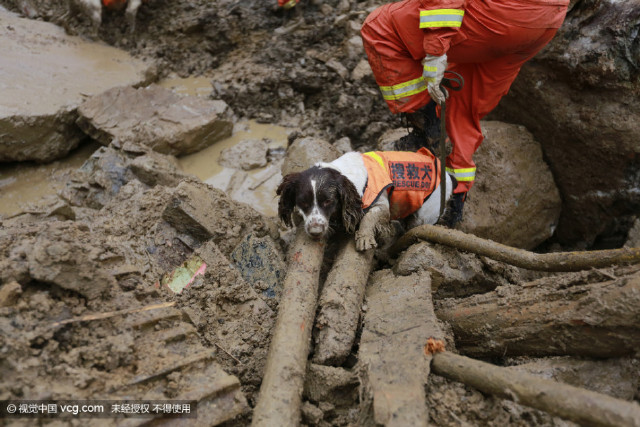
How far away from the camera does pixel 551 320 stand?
2.48 m

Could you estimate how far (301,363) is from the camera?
2.46 m

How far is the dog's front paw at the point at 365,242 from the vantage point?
11.1 feet

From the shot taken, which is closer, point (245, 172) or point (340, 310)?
point (340, 310)

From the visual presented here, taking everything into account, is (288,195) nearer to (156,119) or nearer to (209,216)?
(209,216)

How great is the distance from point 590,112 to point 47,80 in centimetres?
671

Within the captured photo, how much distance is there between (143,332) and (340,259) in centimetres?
152

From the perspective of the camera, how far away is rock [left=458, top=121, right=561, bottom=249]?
4691 mm

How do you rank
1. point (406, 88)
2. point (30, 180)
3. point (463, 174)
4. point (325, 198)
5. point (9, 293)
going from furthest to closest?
1. point (30, 180)
2. point (463, 174)
3. point (406, 88)
4. point (325, 198)
5. point (9, 293)

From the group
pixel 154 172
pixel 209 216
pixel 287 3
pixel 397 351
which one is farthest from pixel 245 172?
pixel 397 351

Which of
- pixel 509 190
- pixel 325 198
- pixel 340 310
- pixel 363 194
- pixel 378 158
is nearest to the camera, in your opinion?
pixel 340 310

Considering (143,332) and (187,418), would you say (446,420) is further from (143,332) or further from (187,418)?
(143,332)

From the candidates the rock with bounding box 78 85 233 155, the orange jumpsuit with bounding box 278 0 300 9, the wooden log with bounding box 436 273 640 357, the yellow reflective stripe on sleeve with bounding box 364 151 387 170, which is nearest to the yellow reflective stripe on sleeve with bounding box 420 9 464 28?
the yellow reflective stripe on sleeve with bounding box 364 151 387 170

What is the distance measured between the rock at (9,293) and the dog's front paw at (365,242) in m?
2.16

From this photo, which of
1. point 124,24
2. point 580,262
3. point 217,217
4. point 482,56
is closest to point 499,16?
point 482,56
